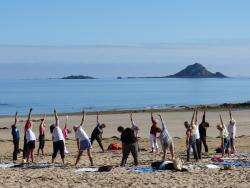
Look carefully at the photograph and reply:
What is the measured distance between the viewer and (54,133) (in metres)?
18.6

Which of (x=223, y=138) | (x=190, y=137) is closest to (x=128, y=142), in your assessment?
(x=190, y=137)

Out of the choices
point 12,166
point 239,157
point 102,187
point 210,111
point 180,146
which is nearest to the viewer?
point 102,187

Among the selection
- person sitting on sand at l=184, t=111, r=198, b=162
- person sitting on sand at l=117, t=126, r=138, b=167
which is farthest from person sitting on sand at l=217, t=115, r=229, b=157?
person sitting on sand at l=117, t=126, r=138, b=167

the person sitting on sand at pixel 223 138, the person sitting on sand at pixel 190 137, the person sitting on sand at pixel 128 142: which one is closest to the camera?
the person sitting on sand at pixel 128 142

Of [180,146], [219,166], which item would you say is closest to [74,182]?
[219,166]

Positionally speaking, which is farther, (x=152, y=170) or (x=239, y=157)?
(x=239, y=157)

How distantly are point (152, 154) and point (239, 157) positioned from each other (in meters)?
2.92

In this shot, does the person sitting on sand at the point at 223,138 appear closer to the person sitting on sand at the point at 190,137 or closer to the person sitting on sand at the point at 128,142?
the person sitting on sand at the point at 190,137

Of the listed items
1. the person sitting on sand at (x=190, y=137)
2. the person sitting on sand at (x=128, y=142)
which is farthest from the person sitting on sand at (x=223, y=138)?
the person sitting on sand at (x=128, y=142)

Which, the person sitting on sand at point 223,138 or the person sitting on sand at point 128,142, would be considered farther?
the person sitting on sand at point 223,138

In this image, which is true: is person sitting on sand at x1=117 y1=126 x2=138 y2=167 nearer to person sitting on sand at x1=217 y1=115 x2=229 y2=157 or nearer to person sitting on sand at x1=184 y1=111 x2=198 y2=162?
person sitting on sand at x1=184 y1=111 x2=198 y2=162

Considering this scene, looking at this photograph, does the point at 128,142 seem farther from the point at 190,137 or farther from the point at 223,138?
the point at 223,138

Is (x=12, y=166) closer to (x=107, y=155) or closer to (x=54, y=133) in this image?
(x=54, y=133)

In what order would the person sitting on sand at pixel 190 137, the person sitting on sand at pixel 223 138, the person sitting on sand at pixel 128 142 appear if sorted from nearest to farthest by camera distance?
the person sitting on sand at pixel 128 142 → the person sitting on sand at pixel 190 137 → the person sitting on sand at pixel 223 138
